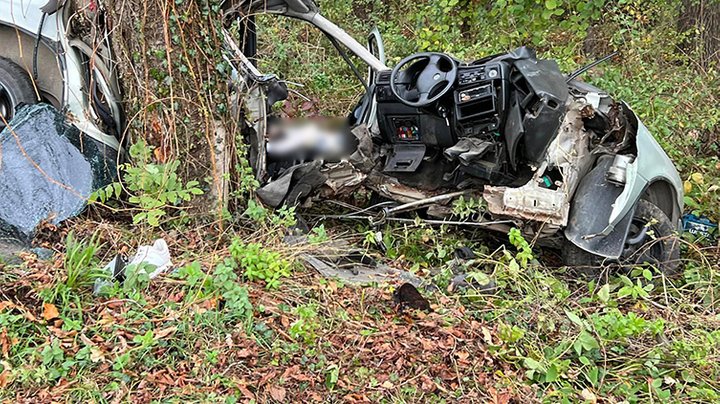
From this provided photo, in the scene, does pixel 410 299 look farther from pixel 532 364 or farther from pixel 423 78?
pixel 423 78

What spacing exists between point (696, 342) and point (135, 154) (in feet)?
10.9

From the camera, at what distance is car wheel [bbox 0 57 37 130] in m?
4.14

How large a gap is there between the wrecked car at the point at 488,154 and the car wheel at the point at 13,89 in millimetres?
1411

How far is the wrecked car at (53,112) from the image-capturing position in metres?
3.69

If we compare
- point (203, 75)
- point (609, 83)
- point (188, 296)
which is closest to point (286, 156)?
point (203, 75)

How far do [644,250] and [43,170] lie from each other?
3756mm

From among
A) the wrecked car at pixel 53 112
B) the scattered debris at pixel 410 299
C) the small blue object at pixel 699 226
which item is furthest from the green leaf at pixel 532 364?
the wrecked car at pixel 53 112

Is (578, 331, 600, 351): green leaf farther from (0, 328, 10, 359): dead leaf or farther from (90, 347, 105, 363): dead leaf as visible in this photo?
(0, 328, 10, 359): dead leaf

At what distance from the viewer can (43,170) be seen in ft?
12.3

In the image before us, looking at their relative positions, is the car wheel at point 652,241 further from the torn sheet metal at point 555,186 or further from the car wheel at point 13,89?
the car wheel at point 13,89

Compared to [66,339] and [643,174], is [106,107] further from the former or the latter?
[643,174]

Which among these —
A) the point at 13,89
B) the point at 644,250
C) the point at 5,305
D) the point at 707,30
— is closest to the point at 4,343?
→ the point at 5,305

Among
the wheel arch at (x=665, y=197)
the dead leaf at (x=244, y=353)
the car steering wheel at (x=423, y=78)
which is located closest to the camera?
the dead leaf at (x=244, y=353)

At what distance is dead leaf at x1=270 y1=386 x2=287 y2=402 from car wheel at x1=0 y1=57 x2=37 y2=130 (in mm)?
2757
